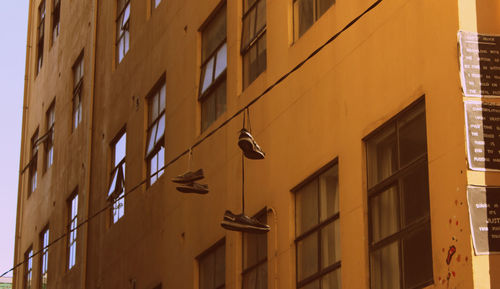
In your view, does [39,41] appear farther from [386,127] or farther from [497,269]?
[497,269]

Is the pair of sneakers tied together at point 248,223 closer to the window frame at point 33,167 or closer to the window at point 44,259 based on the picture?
the window at point 44,259

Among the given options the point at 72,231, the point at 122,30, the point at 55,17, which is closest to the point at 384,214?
the point at 122,30

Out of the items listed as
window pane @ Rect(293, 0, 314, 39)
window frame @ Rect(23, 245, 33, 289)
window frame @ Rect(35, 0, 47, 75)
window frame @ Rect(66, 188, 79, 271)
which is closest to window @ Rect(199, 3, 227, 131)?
window pane @ Rect(293, 0, 314, 39)

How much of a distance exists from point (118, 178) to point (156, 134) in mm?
2718

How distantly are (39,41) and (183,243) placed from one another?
765 inches

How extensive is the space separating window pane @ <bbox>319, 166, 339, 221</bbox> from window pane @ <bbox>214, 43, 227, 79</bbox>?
5155 millimetres

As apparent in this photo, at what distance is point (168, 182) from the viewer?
21.8 m

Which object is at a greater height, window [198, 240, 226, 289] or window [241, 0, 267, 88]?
window [241, 0, 267, 88]

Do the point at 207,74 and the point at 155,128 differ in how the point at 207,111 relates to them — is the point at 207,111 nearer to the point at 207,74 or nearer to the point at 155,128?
the point at 207,74

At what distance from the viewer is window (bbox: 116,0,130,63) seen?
87.9 feet

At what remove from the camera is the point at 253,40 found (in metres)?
18.4

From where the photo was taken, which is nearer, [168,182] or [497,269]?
[497,269]

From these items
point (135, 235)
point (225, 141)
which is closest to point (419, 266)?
point (225, 141)

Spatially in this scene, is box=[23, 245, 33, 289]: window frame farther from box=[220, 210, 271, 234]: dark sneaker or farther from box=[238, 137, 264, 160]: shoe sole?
box=[238, 137, 264, 160]: shoe sole
